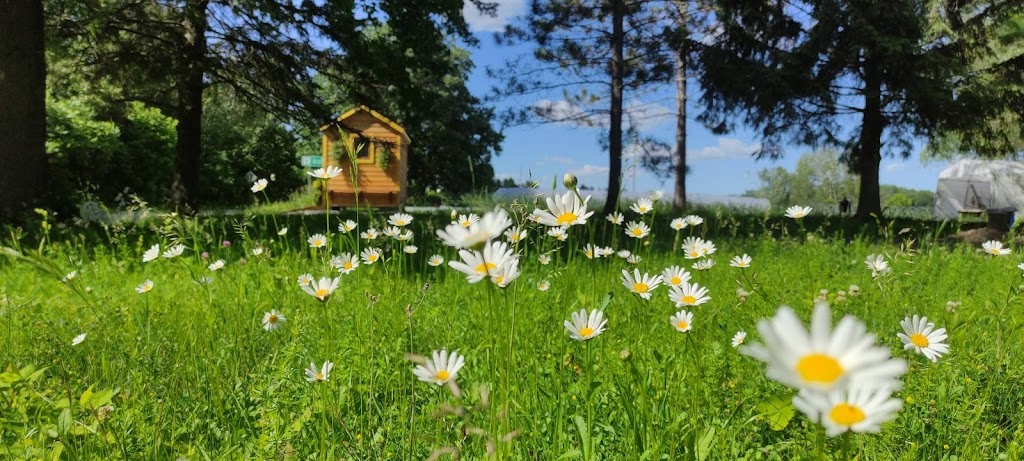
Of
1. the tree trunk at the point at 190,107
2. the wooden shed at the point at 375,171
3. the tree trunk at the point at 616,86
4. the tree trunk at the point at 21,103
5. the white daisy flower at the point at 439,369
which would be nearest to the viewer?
the white daisy flower at the point at 439,369

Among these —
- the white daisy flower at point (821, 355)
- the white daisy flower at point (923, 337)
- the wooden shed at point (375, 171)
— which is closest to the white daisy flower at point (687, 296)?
the white daisy flower at point (923, 337)

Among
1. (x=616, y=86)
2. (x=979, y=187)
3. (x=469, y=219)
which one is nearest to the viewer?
(x=469, y=219)

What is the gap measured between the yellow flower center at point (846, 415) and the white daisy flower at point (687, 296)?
746 millimetres

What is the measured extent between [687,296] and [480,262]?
0.67 m

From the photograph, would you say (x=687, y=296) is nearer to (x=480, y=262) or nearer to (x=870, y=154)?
(x=480, y=262)

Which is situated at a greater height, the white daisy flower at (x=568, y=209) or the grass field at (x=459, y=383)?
the white daisy flower at (x=568, y=209)

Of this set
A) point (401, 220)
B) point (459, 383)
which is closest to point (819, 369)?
point (459, 383)

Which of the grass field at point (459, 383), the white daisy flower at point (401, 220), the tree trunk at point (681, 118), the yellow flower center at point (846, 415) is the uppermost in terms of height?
the tree trunk at point (681, 118)

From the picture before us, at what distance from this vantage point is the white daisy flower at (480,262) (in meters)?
0.80

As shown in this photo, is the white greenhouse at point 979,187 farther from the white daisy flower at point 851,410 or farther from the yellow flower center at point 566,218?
the white daisy flower at point 851,410

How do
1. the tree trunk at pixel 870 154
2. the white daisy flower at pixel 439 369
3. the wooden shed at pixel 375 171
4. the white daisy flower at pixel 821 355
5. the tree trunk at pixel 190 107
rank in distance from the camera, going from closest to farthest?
the white daisy flower at pixel 821 355 < the white daisy flower at pixel 439 369 < the tree trunk at pixel 190 107 < the tree trunk at pixel 870 154 < the wooden shed at pixel 375 171

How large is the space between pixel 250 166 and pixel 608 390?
21.5 metres

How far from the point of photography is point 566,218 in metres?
1.16

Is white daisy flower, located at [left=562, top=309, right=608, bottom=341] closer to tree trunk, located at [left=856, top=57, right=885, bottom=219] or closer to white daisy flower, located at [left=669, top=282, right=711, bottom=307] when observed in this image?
white daisy flower, located at [left=669, top=282, right=711, bottom=307]
